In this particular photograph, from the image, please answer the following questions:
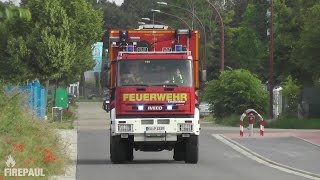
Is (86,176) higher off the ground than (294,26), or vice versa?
(294,26)

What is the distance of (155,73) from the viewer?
1961 cm

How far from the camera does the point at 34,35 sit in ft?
130

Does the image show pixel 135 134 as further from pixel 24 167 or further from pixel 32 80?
pixel 32 80

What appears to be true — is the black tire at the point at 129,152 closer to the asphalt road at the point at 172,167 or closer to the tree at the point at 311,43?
the asphalt road at the point at 172,167

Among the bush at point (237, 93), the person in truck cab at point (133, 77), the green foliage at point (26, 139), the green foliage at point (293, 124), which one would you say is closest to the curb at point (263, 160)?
the person in truck cab at point (133, 77)

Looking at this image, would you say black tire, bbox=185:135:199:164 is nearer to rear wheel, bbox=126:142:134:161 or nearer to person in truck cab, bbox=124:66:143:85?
rear wheel, bbox=126:142:134:161

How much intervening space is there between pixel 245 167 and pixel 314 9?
24.8 meters

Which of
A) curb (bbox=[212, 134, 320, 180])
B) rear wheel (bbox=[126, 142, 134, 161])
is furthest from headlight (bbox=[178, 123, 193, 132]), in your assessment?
curb (bbox=[212, 134, 320, 180])

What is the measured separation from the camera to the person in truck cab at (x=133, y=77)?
19609mm

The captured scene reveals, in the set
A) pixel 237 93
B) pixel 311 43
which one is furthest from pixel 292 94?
pixel 311 43

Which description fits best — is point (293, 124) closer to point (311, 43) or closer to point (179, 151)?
point (311, 43)

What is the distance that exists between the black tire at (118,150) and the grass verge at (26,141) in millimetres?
1308

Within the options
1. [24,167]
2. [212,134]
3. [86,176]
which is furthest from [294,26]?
[24,167]

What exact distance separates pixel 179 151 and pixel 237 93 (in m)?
27.0
